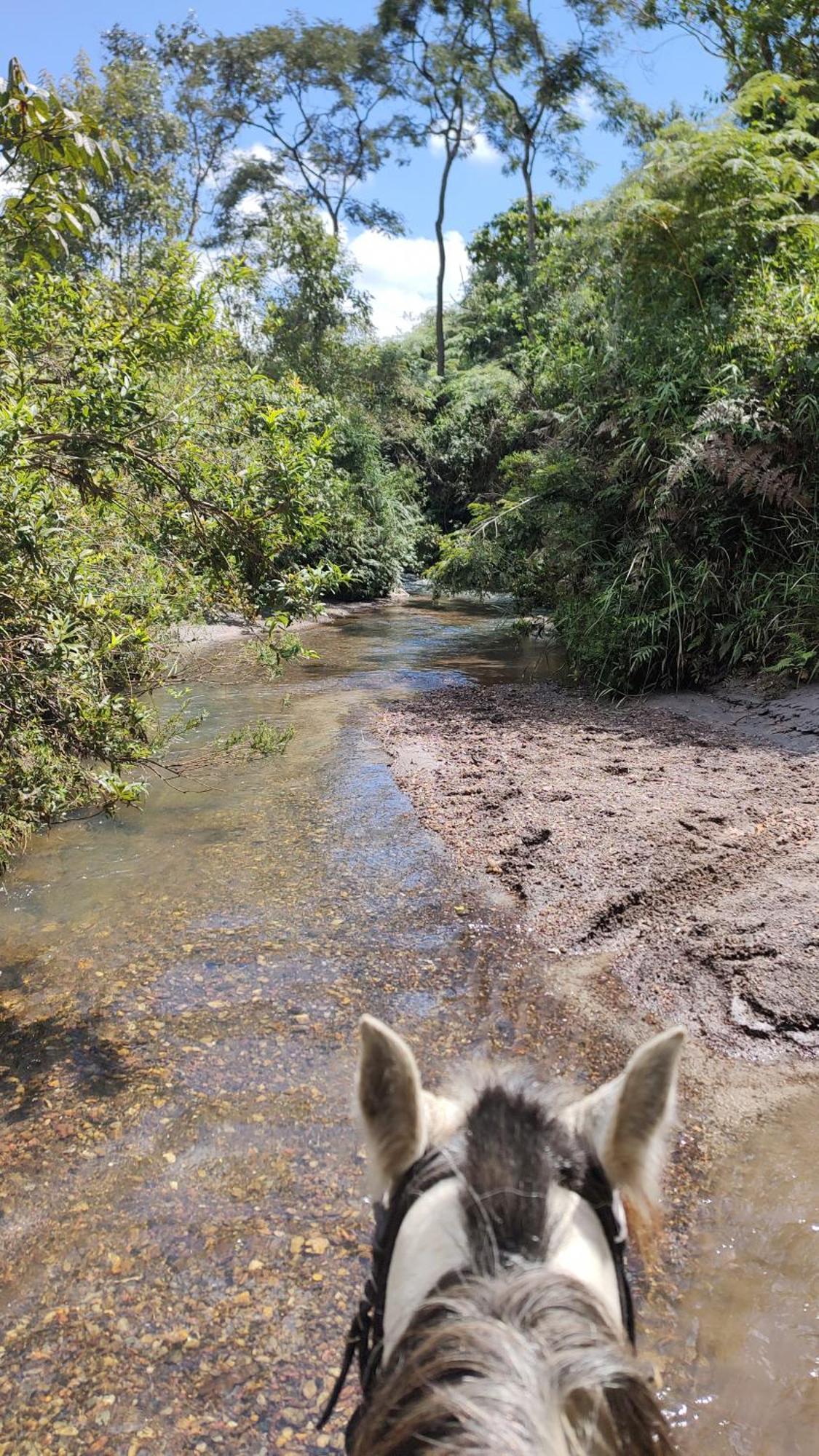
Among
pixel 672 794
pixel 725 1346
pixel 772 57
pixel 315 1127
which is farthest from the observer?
pixel 772 57

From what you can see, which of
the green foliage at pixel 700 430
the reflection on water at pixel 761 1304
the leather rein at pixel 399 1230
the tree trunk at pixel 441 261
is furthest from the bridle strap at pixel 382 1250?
the tree trunk at pixel 441 261

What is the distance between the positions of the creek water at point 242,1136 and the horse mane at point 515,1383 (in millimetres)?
1516

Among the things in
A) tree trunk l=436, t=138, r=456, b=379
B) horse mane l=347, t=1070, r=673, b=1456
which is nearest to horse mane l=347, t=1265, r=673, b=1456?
horse mane l=347, t=1070, r=673, b=1456

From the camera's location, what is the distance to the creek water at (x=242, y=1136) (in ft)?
7.56

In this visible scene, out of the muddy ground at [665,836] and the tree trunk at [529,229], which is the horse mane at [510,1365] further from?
the tree trunk at [529,229]

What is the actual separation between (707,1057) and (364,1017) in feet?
9.44

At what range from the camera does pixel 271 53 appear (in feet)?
108

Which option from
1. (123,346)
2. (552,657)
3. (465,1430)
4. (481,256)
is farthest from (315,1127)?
(481,256)

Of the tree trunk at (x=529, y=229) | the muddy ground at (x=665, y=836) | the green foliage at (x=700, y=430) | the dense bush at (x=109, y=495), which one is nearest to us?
the dense bush at (x=109, y=495)

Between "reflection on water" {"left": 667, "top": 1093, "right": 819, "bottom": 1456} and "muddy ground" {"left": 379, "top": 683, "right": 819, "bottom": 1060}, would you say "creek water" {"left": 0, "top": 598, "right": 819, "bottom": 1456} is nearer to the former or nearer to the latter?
"reflection on water" {"left": 667, "top": 1093, "right": 819, "bottom": 1456}

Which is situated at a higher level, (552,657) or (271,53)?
(271,53)

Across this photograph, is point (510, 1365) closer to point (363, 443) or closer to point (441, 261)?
point (363, 443)

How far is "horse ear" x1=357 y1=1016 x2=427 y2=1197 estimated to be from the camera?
1349mm

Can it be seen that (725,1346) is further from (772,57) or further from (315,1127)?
(772,57)
